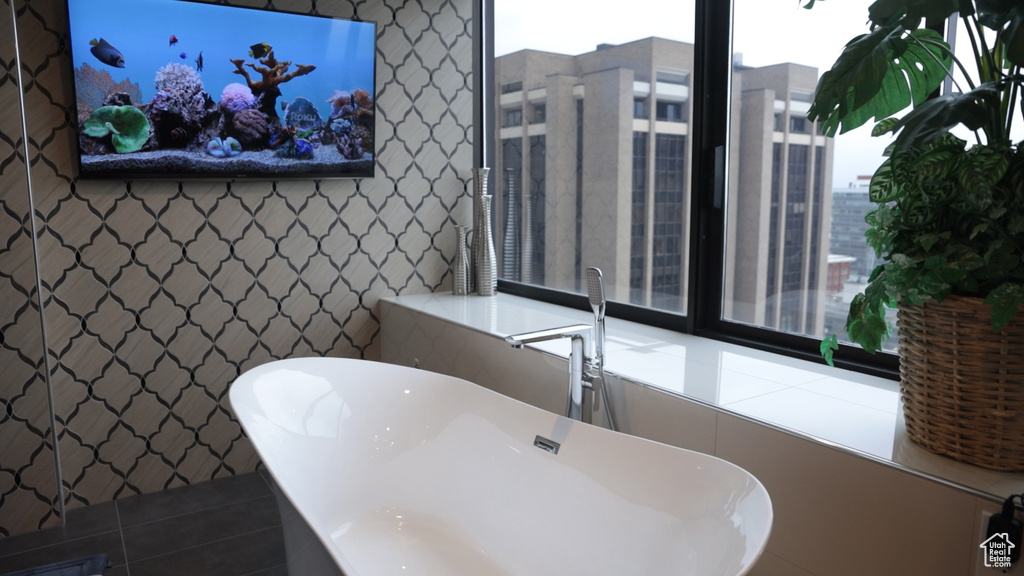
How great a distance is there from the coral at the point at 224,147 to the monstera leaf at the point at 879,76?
7.84ft

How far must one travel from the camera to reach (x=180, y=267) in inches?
119

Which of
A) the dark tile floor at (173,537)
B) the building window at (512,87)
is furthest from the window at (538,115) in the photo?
the dark tile floor at (173,537)

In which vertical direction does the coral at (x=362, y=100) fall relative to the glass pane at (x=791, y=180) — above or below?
above

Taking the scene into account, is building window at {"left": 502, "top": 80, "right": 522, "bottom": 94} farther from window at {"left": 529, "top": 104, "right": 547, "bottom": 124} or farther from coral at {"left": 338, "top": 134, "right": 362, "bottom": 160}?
coral at {"left": 338, "top": 134, "right": 362, "bottom": 160}

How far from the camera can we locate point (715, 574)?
1.42 meters

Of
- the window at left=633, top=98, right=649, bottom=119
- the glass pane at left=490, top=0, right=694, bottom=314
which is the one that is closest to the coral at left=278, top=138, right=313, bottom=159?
the glass pane at left=490, top=0, right=694, bottom=314

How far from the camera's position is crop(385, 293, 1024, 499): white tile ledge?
4.57 feet

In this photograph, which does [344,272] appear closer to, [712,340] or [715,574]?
[712,340]

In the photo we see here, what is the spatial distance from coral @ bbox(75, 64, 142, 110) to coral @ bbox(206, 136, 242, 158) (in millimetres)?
360

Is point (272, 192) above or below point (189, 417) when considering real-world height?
above

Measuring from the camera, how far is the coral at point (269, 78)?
9.79ft

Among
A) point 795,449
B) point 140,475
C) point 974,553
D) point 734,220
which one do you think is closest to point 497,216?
point 734,220

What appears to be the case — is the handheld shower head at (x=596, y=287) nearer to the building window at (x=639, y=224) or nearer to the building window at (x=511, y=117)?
the building window at (x=639, y=224)

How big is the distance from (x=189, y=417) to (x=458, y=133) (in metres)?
1.87
